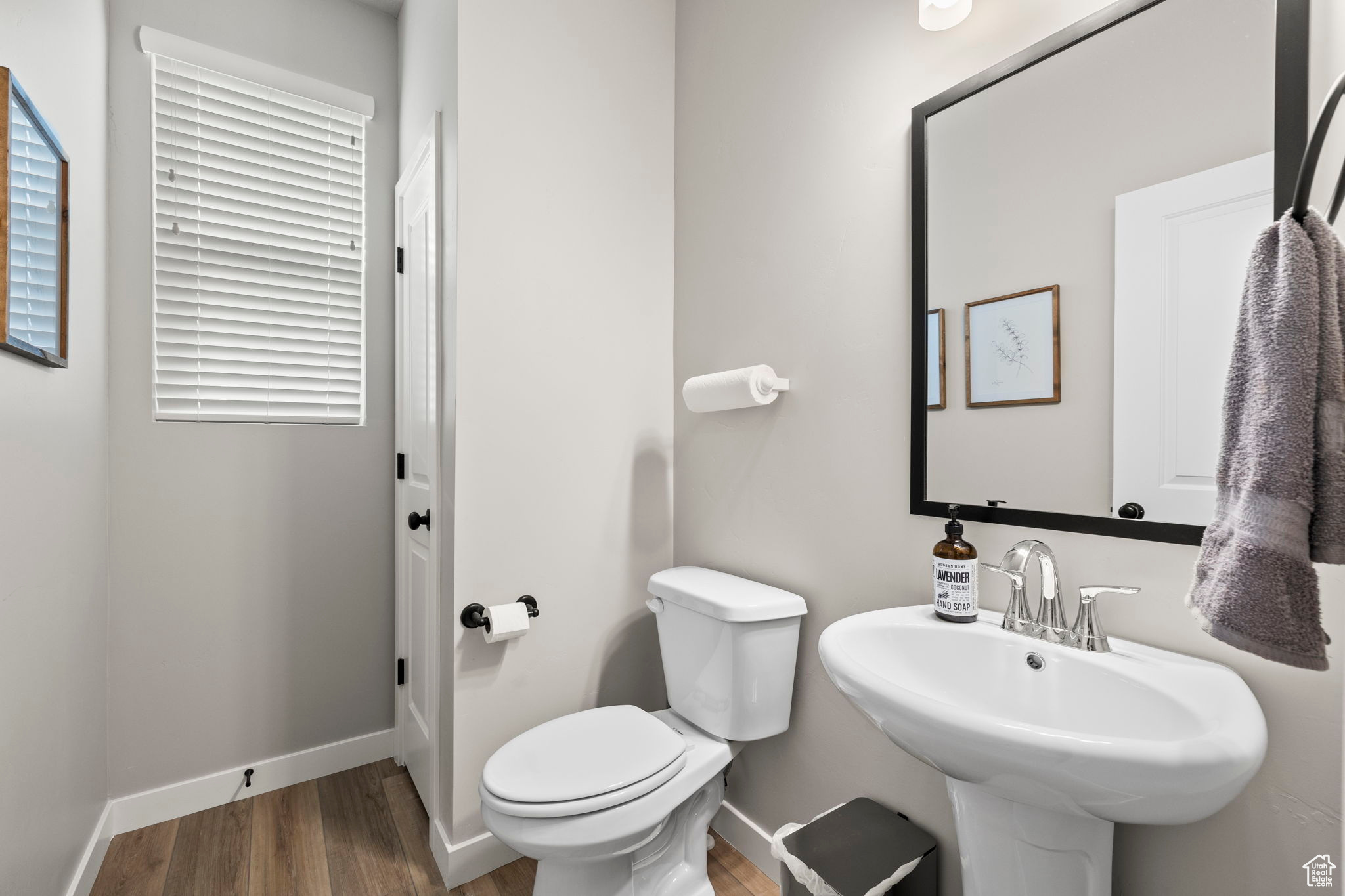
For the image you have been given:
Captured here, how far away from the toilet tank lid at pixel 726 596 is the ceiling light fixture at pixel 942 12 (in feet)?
3.95

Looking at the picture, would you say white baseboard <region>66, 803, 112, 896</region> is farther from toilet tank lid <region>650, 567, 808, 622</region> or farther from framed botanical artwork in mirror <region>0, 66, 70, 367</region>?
toilet tank lid <region>650, 567, 808, 622</region>

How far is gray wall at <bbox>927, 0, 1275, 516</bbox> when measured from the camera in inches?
33.7

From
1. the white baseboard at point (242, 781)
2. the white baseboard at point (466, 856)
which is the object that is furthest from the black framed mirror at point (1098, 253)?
the white baseboard at point (242, 781)

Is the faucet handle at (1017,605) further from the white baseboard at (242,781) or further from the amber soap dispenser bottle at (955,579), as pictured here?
the white baseboard at (242,781)

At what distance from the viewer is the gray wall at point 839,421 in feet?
2.70

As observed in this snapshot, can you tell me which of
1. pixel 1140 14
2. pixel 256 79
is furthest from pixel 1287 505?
pixel 256 79

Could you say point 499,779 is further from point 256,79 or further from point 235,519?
point 256,79

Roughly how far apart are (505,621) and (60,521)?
3.19 ft

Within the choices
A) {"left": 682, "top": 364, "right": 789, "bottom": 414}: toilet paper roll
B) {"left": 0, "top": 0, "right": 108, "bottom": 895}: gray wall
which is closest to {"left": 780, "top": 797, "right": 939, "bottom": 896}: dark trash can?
{"left": 682, "top": 364, "right": 789, "bottom": 414}: toilet paper roll

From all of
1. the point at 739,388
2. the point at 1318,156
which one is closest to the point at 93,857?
the point at 739,388

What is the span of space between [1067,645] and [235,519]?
2227mm

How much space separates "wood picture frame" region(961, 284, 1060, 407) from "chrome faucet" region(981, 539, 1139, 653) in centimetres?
26

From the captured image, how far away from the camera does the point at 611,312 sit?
1.80 m

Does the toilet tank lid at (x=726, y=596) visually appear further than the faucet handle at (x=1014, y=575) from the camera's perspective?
Yes
